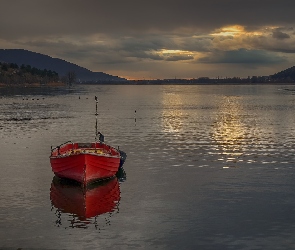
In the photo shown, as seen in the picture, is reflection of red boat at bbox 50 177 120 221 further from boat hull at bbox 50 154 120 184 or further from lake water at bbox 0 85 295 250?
boat hull at bbox 50 154 120 184

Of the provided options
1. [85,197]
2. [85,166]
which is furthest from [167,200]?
[85,166]

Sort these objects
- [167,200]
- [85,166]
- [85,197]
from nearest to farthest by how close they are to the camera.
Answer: [167,200] < [85,197] < [85,166]

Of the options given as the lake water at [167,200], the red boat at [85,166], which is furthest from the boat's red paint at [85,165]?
the lake water at [167,200]

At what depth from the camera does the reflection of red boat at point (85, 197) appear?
104 ft

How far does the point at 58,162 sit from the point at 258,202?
55.0ft

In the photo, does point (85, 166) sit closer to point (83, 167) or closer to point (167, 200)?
point (83, 167)

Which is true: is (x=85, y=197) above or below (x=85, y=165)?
below

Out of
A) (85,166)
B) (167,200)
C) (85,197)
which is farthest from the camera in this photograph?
(85,166)

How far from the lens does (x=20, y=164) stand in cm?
4791

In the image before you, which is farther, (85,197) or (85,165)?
(85,165)

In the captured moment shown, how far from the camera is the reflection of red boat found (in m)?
A: 31.7

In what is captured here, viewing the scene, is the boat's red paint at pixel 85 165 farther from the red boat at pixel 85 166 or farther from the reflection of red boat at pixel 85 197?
the reflection of red boat at pixel 85 197

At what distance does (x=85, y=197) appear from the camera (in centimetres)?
3534

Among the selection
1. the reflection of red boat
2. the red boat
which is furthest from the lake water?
the red boat
